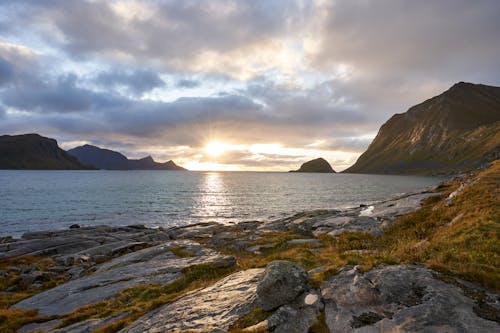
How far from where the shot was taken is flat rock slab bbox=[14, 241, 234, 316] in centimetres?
1775

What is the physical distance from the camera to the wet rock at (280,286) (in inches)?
381

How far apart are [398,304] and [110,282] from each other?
19.8m

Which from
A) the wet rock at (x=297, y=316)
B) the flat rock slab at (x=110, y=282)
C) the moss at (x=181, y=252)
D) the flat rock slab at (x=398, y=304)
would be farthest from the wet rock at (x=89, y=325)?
the moss at (x=181, y=252)

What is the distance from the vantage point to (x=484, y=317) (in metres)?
7.49

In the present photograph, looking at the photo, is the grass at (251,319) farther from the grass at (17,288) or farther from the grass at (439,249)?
the grass at (17,288)

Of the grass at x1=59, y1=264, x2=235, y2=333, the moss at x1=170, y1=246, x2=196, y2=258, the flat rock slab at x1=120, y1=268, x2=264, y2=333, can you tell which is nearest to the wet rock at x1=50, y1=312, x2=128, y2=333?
the grass at x1=59, y1=264, x2=235, y2=333

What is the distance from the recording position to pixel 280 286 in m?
9.88

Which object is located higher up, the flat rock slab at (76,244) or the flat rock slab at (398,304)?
the flat rock slab at (398,304)

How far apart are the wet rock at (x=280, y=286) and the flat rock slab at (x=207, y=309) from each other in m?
0.80

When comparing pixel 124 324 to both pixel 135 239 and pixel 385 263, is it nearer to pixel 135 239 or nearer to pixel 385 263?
pixel 385 263

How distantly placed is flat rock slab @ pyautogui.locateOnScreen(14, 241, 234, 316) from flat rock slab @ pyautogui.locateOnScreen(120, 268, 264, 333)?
6.72 m

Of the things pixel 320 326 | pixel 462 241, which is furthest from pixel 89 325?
pixel 462 241

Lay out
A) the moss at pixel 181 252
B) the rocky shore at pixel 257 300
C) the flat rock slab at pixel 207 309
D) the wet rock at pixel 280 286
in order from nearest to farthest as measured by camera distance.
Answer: the rocky shore at pixel 257 300 < the wet rock at pixel 280 286 < the flat rock slab at pixel 207 309 < the moss at pixel 181 252

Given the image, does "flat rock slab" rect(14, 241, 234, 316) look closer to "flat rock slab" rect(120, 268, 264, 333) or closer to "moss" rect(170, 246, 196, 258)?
"moss" rect(170, 246, 196, 258)
